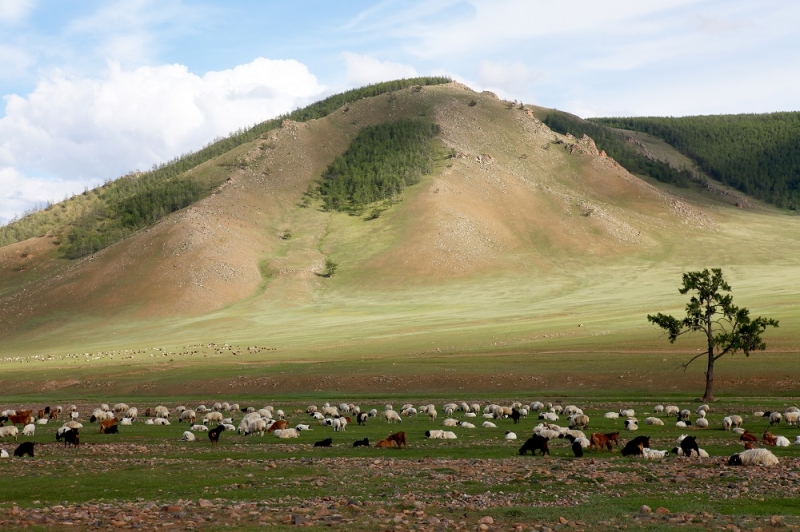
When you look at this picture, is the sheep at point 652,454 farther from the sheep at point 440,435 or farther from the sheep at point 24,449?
the sheep at point 24,449

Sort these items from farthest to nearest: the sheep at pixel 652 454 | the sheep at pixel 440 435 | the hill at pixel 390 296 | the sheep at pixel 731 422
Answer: the hill at pixel 390 296 → the sheep at pixel 731 422 → the sheep at pixel 440 435 → the sheep at pixel 652 454

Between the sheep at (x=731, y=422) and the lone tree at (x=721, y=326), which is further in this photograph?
the lone tree at (x=721, y=326)

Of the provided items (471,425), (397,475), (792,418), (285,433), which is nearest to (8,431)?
(285,433)

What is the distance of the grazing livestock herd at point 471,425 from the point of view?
87.7 feet

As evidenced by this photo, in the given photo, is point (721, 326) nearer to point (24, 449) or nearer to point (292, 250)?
point (24, 449)

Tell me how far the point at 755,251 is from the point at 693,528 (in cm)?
17049

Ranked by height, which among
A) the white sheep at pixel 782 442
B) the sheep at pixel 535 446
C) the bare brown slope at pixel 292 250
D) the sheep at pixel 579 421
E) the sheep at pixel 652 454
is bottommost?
the sheep at pixel 579 421

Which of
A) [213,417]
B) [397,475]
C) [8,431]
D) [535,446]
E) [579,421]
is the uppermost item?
[8,431]

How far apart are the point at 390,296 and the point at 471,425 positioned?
346ft

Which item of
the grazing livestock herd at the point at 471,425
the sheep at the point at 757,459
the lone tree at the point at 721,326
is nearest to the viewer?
the sheep at the point at 757,459

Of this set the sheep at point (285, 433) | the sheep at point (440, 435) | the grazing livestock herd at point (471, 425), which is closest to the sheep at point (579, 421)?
the grazing livestock herd at point (471, 425)

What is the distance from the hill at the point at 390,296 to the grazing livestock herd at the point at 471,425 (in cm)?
1625

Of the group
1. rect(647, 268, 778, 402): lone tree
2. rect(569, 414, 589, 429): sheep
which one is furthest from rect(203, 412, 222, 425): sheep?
rect(647, 268, 778, 402): lone tree

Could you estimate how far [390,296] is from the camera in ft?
465
